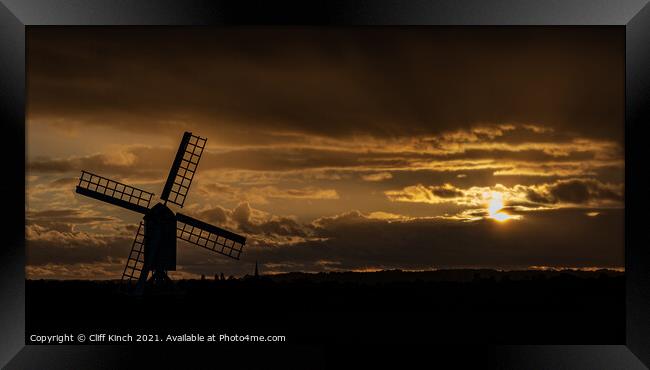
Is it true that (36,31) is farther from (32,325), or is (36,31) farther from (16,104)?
(32,325)

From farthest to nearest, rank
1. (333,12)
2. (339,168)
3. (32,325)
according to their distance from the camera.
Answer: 1. (339,168)
2. (32,325)
3. (333,12)

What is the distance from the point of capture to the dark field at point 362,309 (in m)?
10.1

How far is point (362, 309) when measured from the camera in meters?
10.3

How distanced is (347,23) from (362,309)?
143 inches

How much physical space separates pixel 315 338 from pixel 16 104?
4.45m

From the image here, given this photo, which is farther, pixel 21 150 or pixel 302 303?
pixel 302 303

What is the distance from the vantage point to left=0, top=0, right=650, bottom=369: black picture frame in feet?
29.1

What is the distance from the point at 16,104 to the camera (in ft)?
29.9

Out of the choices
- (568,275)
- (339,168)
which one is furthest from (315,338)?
(568,275)

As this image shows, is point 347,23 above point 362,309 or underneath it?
above

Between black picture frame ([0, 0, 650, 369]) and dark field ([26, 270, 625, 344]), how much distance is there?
0.61 m

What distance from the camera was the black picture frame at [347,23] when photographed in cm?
886

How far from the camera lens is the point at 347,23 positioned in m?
8.82

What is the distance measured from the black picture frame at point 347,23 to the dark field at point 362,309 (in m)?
0.61
